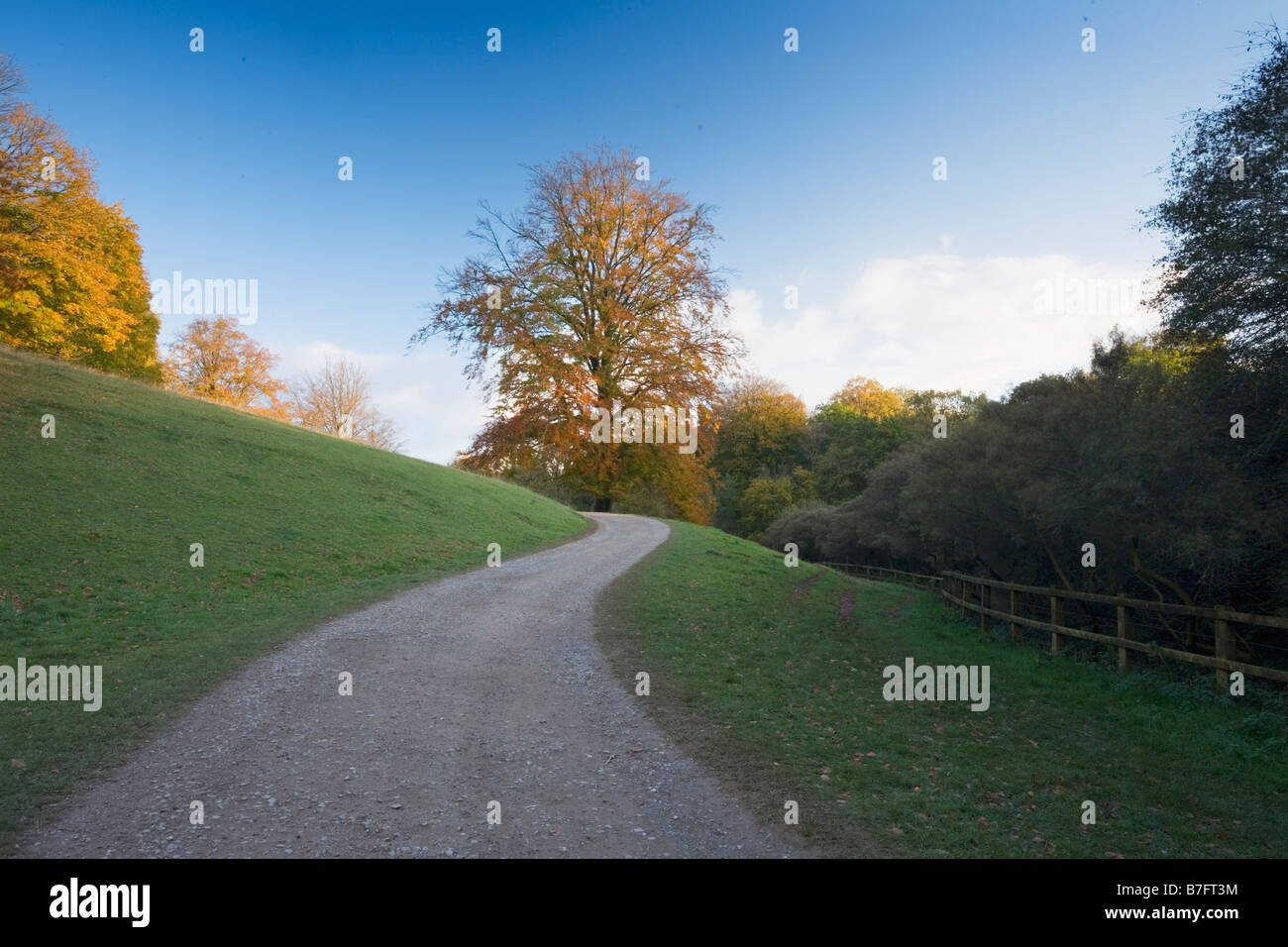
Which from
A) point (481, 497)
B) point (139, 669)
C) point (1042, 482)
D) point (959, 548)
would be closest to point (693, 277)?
point (481, 497)

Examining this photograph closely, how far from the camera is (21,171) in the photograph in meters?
23.9

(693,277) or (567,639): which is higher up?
(693,277)

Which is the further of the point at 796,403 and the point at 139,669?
the point at 796,403

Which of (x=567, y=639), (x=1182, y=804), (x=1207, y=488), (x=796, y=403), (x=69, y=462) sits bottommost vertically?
(x=1182, y=804)

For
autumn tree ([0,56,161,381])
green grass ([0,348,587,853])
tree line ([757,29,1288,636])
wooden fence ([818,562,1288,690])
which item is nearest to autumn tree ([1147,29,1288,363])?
tree line ([757,29,1288,636])

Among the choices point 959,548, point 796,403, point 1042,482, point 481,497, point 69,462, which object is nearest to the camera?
point 1042,482

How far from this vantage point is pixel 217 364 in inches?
1937

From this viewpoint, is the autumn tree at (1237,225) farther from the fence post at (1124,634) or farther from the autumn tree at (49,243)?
the autumn tree at (49,243)

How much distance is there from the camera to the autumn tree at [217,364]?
1917 inches

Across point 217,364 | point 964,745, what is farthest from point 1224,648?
point 217,364

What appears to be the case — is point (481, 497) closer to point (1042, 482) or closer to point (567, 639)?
point (567, 639)

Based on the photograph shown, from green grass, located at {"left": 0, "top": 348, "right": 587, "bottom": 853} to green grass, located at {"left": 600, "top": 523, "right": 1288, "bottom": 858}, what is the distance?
5631 millimetres
